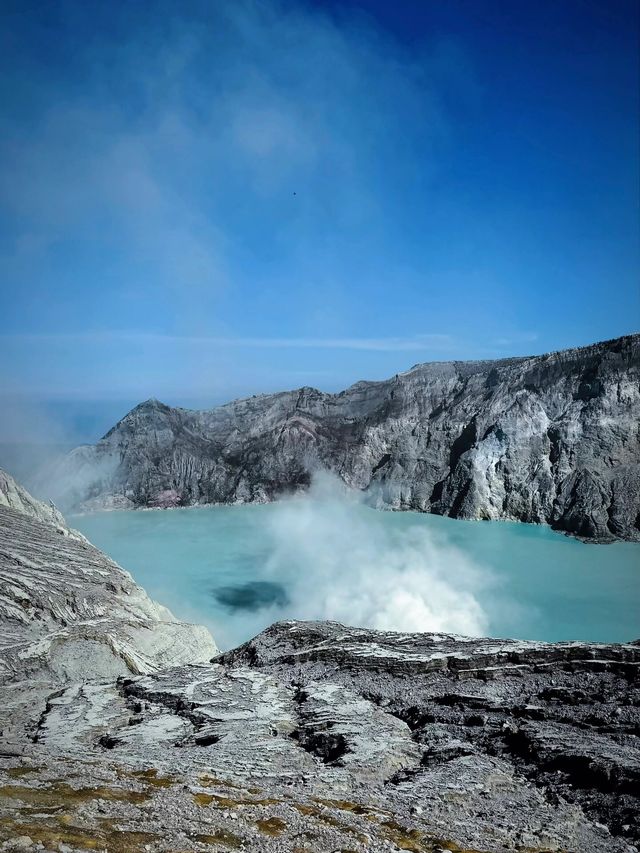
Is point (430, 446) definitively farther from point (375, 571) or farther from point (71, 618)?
point (71, 618)

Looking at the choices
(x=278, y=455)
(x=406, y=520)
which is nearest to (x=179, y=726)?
(x=406, y=520)

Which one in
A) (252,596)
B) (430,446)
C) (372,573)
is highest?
(430,446)

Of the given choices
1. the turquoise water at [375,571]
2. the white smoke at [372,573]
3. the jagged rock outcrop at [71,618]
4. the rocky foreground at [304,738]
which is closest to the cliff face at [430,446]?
the turquoise water at [375,571]

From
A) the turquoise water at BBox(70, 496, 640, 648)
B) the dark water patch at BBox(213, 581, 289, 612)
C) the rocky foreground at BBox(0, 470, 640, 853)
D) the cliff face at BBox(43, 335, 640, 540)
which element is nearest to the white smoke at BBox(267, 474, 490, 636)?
the turquoise water at BBox(70, 496, 640, 648)

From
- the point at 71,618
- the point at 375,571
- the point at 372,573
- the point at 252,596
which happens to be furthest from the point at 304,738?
the point at 375,571

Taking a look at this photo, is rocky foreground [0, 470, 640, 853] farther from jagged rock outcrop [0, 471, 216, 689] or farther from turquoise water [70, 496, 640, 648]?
turquoise water [70, 496, 640, 648]

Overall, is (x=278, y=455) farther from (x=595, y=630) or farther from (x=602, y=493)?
→ (x=595, y=630)
